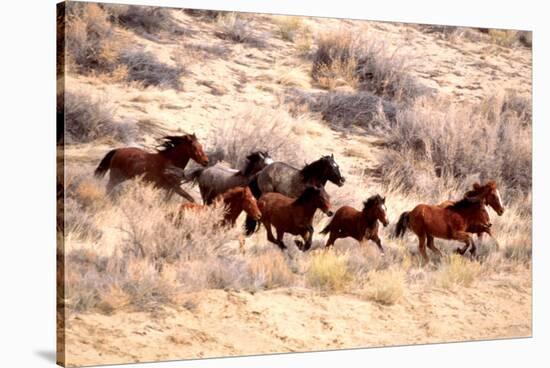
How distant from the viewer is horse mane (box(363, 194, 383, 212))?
13844 mm

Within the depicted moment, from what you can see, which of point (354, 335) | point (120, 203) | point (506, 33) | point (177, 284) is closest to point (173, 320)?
point (177, 284)

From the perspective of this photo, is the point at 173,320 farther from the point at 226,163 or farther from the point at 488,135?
the point at 488,135

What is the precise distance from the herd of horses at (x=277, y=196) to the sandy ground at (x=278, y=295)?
8.7 inches

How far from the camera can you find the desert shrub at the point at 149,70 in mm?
12734

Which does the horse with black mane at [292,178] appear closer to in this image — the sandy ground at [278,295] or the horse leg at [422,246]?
the sandy ground at [278,295]

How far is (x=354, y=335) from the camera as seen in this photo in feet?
45.0

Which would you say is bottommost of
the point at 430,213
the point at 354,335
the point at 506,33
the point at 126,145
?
the point at 354,335

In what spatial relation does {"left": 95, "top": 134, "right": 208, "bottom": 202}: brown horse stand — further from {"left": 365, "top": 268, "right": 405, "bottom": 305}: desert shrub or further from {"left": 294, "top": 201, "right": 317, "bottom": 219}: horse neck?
{"left": 365, "top": 268, "right": 405, "bottom": 305}: desert shrub

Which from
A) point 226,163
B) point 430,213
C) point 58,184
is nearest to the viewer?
point 58,184

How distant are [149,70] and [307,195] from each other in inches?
86.8

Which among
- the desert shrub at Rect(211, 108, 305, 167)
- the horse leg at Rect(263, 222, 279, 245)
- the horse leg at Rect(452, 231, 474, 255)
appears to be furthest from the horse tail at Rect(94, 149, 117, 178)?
the horse leg at Rect(452, 231, 474, 255)

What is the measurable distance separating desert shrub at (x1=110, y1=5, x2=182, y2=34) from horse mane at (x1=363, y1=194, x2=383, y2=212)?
9.32 feet

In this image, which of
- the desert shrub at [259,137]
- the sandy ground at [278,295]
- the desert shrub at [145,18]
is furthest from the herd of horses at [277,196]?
the desert shrub at [145,18]

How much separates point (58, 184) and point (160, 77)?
5.19 feet
